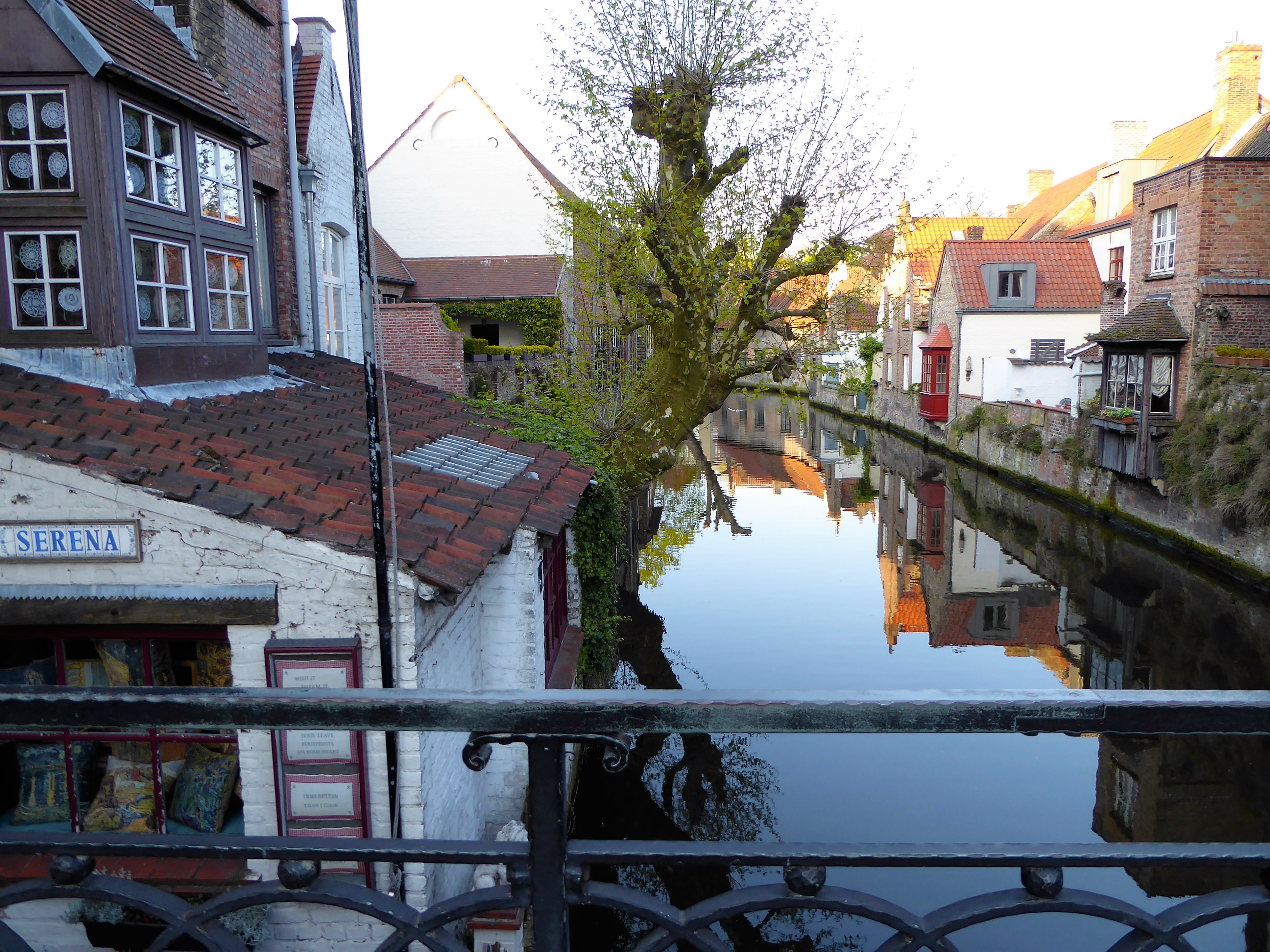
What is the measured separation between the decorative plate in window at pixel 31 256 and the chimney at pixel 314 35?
918 cm

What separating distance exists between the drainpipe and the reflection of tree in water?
254 inches

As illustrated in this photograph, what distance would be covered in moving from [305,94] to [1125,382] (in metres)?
18.5

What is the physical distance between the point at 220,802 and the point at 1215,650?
14238mm

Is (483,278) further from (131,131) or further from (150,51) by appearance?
(131,131)

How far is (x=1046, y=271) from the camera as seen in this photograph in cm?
3500

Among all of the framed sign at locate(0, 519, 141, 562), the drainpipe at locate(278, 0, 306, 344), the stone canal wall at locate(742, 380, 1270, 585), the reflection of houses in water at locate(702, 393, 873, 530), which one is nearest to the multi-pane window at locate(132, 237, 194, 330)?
the framed sign at locate(0, 519, 141, 562)

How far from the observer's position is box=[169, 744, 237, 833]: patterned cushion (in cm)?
538

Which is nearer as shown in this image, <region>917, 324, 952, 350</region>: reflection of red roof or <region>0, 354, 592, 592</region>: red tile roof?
<region>0, 354, 592, 592</region>: red tile roof

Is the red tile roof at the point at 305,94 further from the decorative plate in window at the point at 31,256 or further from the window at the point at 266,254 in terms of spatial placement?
the decorative plate in window at the point at 31,256

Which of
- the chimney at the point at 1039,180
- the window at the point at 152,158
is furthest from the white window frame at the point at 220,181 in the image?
the chimney at the point at 1039,180

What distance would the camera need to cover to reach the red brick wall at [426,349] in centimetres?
1525

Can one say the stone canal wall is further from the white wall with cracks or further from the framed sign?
the framed sign

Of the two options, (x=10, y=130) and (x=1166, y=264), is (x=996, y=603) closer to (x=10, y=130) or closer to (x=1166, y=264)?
(x=1166, y=264)

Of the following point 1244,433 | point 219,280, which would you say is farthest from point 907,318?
point 219,280
